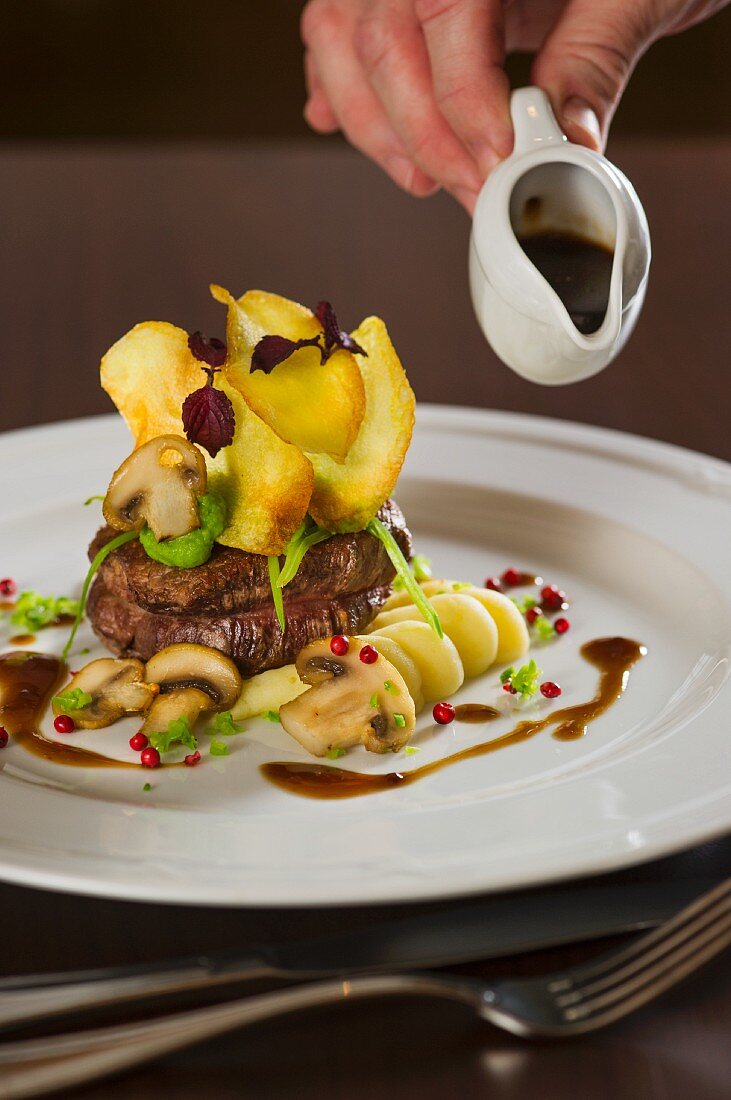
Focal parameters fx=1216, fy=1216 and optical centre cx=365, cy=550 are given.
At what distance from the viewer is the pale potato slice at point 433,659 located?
322cm

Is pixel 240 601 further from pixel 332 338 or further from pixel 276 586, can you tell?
pixel 332 338

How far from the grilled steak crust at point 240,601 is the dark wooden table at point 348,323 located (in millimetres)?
1075

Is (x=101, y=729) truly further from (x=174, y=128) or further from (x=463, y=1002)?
(x=174, y=128)

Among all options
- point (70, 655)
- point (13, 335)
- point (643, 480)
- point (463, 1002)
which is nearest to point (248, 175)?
point (13, 335)

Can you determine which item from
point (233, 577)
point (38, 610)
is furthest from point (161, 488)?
point (38, 610)

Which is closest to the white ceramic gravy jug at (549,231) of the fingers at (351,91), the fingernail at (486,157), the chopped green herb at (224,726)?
the fingernail at (486,157)

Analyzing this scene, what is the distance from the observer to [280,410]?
3.16 metres

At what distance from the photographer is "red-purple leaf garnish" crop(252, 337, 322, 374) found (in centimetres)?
312

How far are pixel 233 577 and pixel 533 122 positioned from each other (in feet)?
4.99

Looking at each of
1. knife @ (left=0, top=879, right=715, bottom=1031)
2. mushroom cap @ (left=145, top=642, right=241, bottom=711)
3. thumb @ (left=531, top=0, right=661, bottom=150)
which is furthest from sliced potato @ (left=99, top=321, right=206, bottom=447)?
knife @ (left=0, top=879, right=715, bottom=1031)

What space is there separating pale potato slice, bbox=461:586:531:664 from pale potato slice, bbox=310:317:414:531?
44cm

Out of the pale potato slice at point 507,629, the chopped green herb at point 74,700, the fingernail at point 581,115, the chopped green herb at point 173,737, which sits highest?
the fingernail at point 581,115

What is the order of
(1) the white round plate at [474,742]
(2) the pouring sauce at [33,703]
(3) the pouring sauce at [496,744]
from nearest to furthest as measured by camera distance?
(1) the white round plate at [474,742] → (3) the pouring sauce at [496,744] → (2) the pouring sauce at [33,703]

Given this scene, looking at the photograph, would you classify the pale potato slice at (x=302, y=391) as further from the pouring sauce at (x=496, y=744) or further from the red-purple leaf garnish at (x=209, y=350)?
the pouring sauce at (x=496, y=744)
